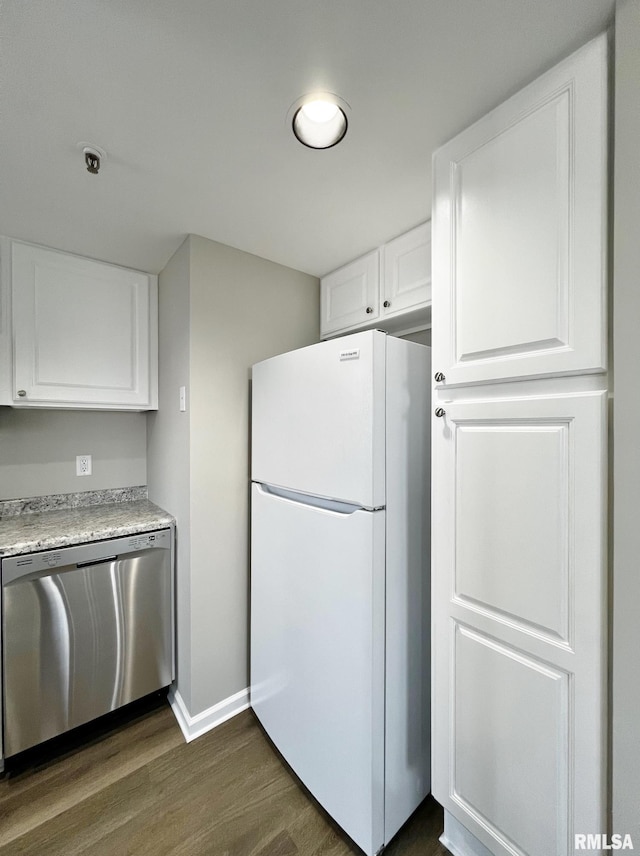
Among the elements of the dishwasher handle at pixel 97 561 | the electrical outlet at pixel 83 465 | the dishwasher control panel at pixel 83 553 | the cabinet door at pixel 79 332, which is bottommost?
the dishwasher handle at pixel 97 561

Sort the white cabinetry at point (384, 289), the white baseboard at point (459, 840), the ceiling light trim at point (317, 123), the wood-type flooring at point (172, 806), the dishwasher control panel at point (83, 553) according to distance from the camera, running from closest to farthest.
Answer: the ceiling light trim at point (317, 123) → the white baseboard at point (459, 840) → the wood-type flooring at point (172, 806) → the dishwasher control panel at point (83, 553) → the white cabinetry at point (384, 289)

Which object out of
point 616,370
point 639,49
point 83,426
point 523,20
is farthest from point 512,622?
point 83,426

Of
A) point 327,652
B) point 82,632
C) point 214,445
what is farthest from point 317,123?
point 82,632

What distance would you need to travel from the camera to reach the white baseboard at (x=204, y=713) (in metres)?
1.62

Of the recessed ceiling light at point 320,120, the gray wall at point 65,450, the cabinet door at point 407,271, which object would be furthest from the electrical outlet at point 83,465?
the recessed ceiling light at point 320,120

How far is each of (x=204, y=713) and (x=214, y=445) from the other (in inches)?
48.8

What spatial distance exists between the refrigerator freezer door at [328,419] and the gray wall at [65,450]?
112 centimetres

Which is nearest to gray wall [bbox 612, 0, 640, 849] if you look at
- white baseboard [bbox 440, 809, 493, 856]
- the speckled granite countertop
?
white baseboard [bbox 440, 809, 493, 856]

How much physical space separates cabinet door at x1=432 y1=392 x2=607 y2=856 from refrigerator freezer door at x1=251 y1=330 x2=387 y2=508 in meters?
0.22

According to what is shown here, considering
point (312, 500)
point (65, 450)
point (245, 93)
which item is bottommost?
point (312, 500)

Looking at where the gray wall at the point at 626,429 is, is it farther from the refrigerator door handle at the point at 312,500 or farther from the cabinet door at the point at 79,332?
the cabinet door at the point at 79,332

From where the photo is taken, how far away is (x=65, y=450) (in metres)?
2.03

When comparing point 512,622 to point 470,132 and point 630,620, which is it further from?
point 470,132

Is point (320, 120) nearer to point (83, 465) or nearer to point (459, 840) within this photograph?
point (83, 465)
